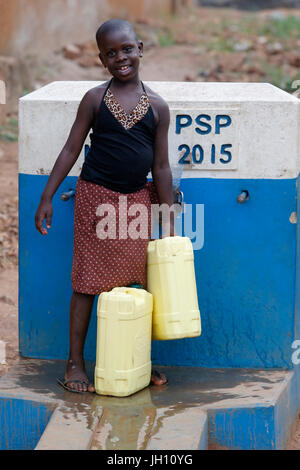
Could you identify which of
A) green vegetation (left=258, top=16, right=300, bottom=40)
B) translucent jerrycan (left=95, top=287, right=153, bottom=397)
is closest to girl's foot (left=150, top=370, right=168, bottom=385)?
translucent jerrycan (left=95, top=287, right=153, bottom=397)

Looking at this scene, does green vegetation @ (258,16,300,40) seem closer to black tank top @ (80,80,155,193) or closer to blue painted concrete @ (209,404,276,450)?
black tank top @ (80,80,155,193)

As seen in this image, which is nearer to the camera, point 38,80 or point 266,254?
point 266,254

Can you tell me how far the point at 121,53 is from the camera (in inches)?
135

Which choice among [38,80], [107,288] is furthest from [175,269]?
[38,80]

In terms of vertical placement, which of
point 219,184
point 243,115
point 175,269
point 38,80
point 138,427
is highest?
point 38,80

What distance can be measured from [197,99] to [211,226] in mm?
564

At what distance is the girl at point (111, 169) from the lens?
3504 millimetres

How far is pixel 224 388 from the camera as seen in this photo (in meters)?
3.72

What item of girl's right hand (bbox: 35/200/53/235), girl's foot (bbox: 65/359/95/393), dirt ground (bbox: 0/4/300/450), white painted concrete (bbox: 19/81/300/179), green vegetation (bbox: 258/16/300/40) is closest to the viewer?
girl's right hand (bbox: 35/200/53/235)

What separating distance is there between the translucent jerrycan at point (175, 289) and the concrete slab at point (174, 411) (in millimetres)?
294

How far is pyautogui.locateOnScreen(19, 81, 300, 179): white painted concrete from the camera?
3.76 meters

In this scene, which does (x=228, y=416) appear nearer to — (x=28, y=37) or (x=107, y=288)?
(x=107, y=288)

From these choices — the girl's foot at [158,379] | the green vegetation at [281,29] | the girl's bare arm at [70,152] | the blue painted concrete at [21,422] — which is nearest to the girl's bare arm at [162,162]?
the girl's bare arm at [70,152]
